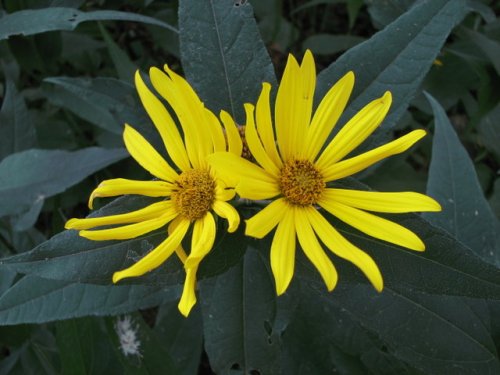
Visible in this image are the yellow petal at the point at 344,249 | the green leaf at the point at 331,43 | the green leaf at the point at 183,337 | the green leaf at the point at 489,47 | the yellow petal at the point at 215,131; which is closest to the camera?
the yellow petal at the point at 344,249

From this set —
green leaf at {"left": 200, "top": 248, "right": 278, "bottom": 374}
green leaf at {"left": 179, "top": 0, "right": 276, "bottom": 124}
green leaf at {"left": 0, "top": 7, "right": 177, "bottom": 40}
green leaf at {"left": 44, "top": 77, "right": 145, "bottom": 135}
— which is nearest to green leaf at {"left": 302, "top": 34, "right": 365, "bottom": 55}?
green leaf at {"left": 0, "top": 7, "right": 177, "bottom": 40}

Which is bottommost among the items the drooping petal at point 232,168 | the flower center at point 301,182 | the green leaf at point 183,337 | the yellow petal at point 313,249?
the green leaf at point 183,337

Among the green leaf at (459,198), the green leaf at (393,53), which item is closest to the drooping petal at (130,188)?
the green leaf at (393,53)

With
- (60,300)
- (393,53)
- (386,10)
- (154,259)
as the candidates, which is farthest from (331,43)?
(154,259)

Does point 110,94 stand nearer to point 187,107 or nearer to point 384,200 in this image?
point 187,107

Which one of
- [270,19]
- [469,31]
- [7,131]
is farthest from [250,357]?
[270,19]

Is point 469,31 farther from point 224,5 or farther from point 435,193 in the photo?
point 224,5

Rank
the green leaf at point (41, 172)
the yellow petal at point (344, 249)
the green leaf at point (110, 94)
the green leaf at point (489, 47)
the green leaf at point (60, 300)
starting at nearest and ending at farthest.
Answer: the yellow petal at point (344, 249) → the green leaf at point (60, 300) → the green leaf at point (110, 94) → the green leaf at point (41, 172) → the green leaf at point (489, 47)

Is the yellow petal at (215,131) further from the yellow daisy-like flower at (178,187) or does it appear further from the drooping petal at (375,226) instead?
the drooping petal at (375,226)
